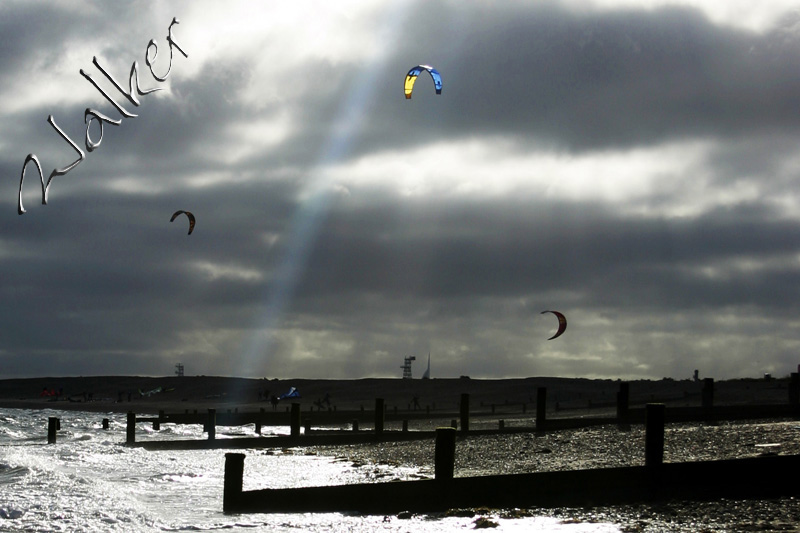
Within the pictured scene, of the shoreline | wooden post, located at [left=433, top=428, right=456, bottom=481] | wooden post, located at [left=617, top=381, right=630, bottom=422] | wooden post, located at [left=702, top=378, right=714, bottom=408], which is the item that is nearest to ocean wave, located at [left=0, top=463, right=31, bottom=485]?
wooden post, located at [left=433, top=428, right=456, bottom=481]

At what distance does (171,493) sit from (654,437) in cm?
960

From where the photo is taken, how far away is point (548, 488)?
1266cm

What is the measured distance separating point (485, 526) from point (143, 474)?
12.3 m

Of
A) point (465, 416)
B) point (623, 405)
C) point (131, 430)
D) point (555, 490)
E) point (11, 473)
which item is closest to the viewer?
point (555, 490)

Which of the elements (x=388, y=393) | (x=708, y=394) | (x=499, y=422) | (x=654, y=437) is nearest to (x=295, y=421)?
(x=499, y=422)

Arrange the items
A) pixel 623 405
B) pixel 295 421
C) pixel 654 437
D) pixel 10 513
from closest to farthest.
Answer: pixel 654 437 → pixel 10 513 → pixel 623 405 → pixel 295 421

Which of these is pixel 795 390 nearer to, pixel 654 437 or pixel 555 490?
pixel 654 437

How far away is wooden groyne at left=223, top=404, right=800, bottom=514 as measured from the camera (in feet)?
39.3

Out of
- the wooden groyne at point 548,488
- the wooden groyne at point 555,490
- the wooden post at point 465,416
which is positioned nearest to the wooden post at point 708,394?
the wooden post at point 465,416

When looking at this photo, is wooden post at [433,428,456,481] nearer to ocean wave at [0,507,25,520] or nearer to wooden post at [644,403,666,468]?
wooden post at [644,403,666,468]

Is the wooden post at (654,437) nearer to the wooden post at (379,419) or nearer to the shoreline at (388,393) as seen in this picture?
the wooden post at (379,419)

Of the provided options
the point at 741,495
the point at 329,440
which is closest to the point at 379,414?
the point at 329,440

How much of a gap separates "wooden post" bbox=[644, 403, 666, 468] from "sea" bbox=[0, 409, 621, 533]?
1.69m

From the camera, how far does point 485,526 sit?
11781 millimetres
